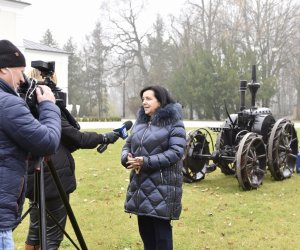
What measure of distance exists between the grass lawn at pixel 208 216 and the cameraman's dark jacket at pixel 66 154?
6.07ft

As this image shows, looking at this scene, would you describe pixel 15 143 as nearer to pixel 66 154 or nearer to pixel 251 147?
pixel 66 154

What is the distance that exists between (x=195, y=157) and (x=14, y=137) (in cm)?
604

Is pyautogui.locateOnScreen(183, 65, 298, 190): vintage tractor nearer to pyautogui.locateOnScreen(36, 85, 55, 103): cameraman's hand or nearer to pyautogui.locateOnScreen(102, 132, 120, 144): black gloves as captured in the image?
pyautogui.locateOnScreen(102, 132, 120, 144): black gloves

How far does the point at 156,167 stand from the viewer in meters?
3.64

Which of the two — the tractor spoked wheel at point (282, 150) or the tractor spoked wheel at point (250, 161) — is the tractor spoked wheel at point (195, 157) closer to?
the tractor spoked wheel at point (250, 161)

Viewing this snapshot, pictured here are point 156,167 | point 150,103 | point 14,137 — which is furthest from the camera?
point 150,103

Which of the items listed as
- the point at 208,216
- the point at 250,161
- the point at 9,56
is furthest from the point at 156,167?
the point at 250,161

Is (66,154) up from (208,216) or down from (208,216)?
up

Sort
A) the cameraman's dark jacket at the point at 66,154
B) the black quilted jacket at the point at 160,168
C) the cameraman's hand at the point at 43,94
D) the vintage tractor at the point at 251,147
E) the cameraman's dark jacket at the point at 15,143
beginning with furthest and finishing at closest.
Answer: the vintage tractor at the point at 251,147
the black quilted jacket at the point at 160,168
the cameraman's dark jacket at the point at 66,154
the cameraman's hand at the point at 43,94
the cameraman's dark jacket at the point at 15,143

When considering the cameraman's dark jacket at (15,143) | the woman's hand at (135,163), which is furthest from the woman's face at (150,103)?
the cameraman's dark jacket at (15,143)

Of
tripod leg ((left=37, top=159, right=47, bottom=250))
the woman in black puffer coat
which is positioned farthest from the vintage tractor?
tripod leg ((left=37, top=159, right=47, bottom=250))

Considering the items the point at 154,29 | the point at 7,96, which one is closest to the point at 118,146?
the point at 7,96

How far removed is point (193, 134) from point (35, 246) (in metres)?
4.89

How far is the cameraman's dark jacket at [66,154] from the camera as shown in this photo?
3.19m
